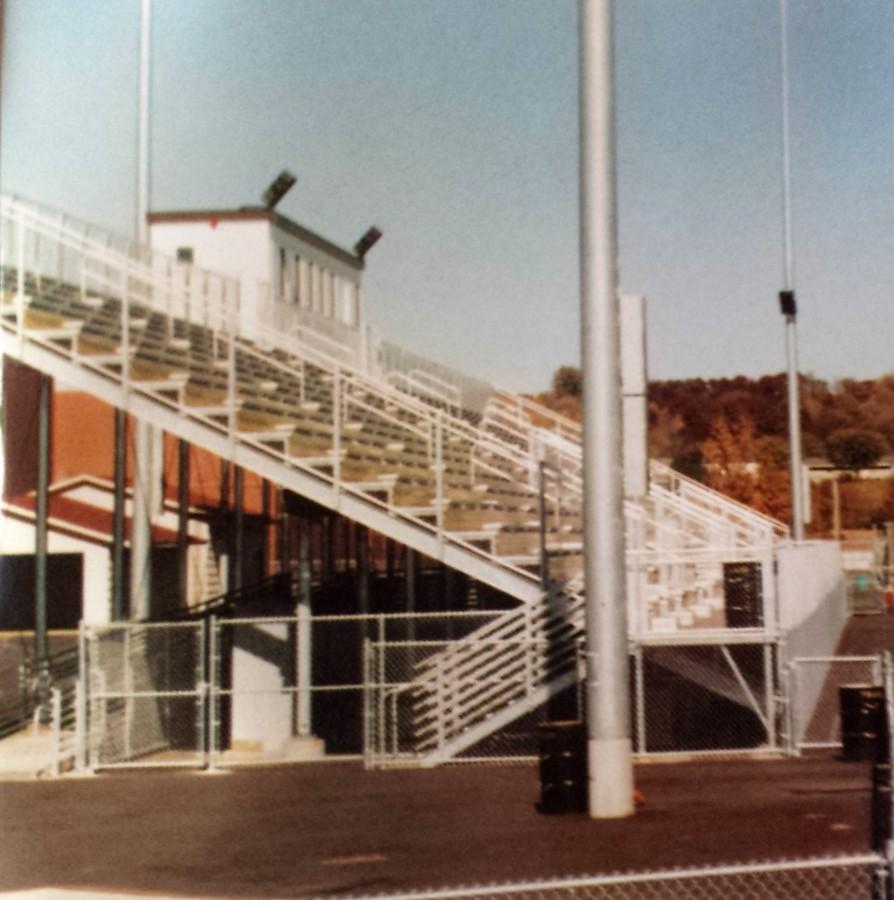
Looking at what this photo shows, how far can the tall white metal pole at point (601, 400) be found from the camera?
12.6m

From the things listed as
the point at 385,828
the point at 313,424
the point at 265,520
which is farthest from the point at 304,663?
the point at 265,520

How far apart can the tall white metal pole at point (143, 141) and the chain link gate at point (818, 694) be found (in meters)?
12.6

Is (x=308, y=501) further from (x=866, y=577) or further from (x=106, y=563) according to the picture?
(x=866, y=577)

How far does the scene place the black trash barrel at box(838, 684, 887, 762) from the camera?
49.5 feet

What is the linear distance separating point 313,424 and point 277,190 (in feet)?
48.3

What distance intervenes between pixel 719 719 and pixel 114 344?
933 cm

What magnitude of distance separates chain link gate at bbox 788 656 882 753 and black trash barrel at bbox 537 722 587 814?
10.2ft

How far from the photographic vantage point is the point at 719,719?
1978 cm

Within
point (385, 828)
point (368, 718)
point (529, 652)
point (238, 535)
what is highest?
point (238, 535)

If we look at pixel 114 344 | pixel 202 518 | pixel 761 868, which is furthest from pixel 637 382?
pixel 202 518

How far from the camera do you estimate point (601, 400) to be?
12.6 meters

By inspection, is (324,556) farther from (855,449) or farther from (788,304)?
(855,449)

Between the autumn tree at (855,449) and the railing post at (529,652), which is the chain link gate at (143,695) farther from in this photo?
the autumn tree at (855,449)

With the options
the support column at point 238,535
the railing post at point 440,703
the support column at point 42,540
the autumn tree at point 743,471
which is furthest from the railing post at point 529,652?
the autumn tree at point 743,471
